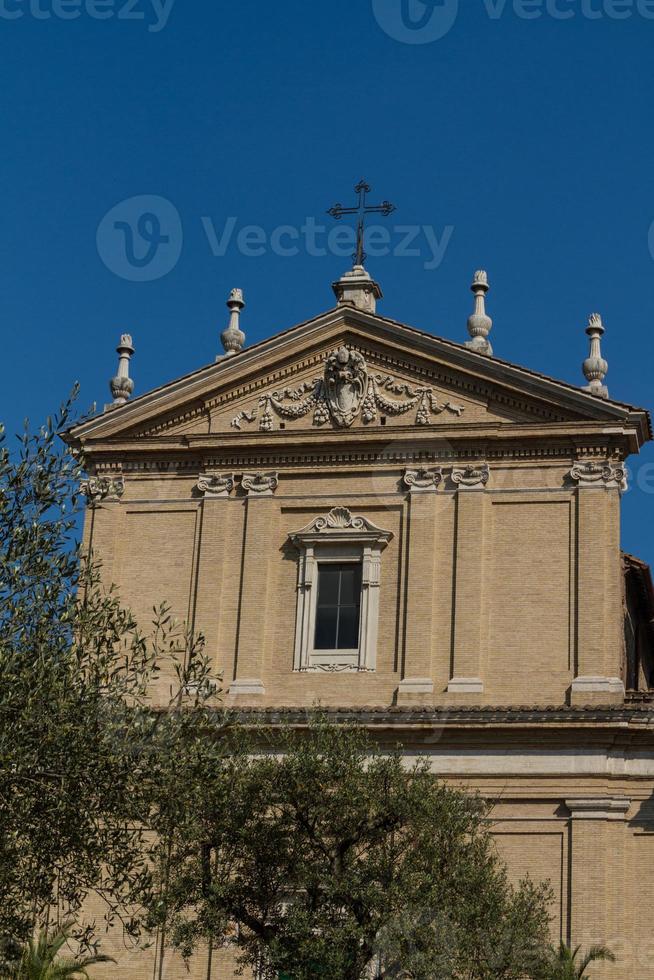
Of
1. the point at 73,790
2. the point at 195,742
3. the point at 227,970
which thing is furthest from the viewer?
the point at 227,970

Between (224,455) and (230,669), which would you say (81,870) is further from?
(224,455)

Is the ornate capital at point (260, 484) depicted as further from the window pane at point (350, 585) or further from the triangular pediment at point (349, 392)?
the window pane at point (350, 585)

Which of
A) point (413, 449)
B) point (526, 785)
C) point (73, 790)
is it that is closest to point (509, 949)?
point (526, 785)

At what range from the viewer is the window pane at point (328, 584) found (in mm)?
33344

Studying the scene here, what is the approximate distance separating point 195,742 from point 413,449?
10.9m

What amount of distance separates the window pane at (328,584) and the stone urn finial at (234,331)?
14.9ft

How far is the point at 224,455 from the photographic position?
34.6 meters

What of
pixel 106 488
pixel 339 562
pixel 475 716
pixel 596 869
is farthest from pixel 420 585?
pixel 106 488

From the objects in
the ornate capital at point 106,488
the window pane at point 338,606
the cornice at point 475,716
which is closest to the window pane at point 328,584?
the window pane at point 338,606

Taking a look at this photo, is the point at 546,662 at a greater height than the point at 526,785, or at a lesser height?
greater

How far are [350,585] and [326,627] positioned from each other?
0.84 metres

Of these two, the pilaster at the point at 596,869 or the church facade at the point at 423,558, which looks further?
the church facade at the point at 423,558

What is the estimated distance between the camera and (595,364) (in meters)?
33.7

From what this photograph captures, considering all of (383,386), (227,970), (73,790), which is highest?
(383,386)
